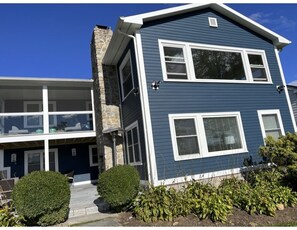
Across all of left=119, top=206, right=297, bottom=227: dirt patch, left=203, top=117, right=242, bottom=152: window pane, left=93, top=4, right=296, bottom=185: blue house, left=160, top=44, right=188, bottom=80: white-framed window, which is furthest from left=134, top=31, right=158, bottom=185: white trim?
left=203, top=117, right=242, bottom=152: window pane

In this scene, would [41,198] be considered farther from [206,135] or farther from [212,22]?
[212,22]

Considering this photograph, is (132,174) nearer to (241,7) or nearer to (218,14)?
(218,14)

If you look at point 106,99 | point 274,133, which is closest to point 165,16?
point 106,99

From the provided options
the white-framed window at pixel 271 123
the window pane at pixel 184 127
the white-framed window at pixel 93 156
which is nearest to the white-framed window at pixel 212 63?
the white-framed window at pixel 271 123

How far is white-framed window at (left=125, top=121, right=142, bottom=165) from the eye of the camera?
8641 mm

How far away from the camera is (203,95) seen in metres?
8.96

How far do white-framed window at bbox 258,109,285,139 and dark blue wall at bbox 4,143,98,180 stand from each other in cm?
1015

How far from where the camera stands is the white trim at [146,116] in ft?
24.3

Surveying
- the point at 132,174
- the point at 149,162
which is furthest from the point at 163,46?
the point at 132,174

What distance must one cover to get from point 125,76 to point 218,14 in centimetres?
521

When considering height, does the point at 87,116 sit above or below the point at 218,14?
below

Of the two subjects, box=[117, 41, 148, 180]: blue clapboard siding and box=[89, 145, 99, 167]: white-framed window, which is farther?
box=[89, 145, 99, 167]: white-framed window

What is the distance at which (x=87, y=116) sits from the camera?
Result: 12.9m

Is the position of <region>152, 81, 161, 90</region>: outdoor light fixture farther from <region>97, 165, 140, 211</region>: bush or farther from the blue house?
<region>97, 165, 140, 211</region>: bush
